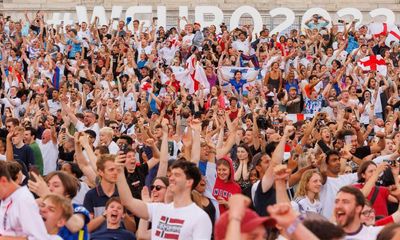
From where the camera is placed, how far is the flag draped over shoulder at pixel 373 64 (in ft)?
95.6

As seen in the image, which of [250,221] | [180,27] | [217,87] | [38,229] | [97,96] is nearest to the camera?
[250,221]

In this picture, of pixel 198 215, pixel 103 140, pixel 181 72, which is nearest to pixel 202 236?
pixel 198 215

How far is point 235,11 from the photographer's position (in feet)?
131

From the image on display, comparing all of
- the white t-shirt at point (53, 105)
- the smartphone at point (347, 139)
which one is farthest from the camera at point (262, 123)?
the white t-shirt at point (53, 105)

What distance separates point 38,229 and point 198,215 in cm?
144

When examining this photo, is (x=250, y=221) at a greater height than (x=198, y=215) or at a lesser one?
greater

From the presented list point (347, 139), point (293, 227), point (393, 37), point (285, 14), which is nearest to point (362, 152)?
point (347, 139)

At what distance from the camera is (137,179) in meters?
14.0

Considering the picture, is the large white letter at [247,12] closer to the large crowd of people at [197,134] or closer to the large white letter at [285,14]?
the large white letter at [285,14]

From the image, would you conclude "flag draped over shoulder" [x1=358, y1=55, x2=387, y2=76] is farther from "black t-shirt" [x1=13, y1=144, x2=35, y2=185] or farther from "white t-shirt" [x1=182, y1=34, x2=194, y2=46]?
"black t-shirt" [x1=13, y1=144, x2=35, y2=185]

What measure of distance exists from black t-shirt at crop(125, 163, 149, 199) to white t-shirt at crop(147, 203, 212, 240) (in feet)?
10.6

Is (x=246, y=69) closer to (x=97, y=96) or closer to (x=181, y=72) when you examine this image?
(x=181, y=72)

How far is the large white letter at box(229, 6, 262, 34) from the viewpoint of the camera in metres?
39.0

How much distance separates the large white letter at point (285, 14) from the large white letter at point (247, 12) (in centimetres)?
51
